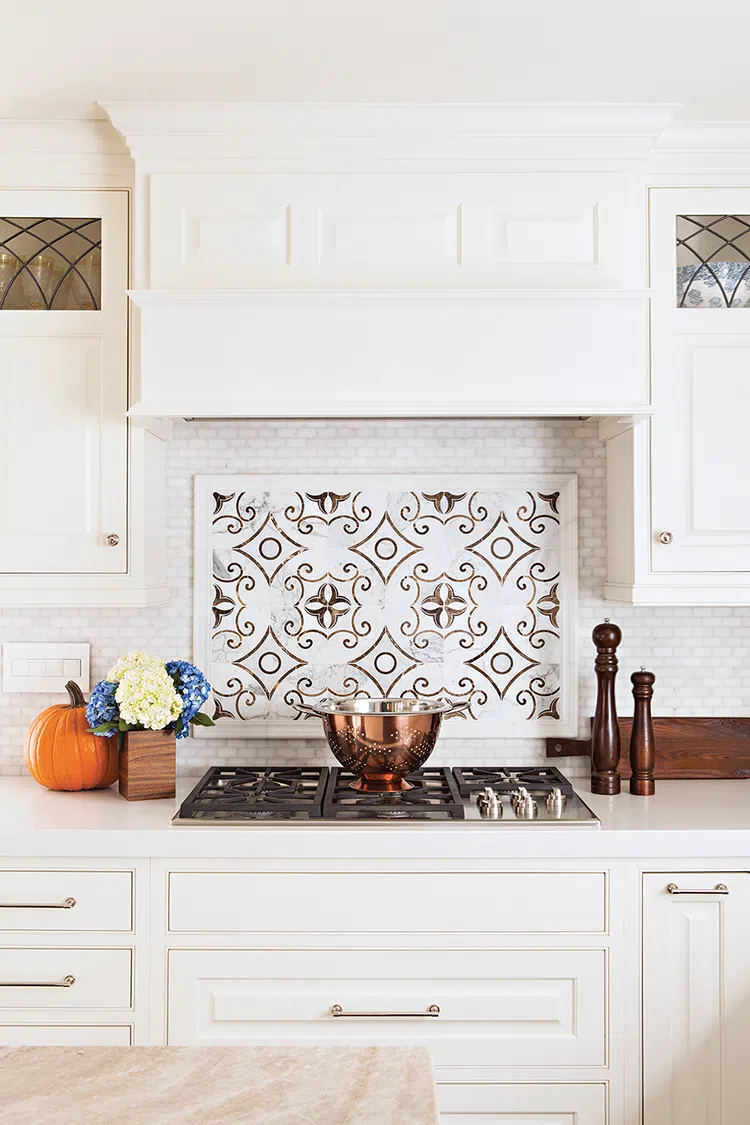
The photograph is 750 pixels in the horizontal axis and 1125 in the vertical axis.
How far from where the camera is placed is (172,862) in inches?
85.7

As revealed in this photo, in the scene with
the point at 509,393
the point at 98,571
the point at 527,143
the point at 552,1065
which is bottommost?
the point at 552,1065

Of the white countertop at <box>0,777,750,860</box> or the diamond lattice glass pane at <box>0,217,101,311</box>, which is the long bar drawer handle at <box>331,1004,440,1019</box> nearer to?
the white countertop at <box>0,777,750,860</box>

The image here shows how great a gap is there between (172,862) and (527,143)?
6.24ft

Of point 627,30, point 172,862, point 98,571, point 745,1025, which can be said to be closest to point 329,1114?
point 172,862

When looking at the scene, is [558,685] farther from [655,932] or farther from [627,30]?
[627,30]

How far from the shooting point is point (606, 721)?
2557 millimetres

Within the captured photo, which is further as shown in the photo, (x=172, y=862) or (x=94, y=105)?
(x=94, y=105)

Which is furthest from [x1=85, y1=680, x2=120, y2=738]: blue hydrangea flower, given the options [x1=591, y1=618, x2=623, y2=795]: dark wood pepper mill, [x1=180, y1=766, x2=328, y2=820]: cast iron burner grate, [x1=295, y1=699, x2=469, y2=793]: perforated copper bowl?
[x1=591, y1=618, x2=623, y2=795]: dark wood pepper mill

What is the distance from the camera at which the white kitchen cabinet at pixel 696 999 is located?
2.16m

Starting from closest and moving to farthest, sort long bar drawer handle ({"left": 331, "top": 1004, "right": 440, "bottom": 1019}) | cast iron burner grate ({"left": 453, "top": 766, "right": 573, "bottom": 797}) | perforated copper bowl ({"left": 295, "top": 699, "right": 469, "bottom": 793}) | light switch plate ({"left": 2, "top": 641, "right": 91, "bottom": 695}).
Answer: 1. long bar drawer handle ({"left": 331, "top": 1004, "right": 440, "bottom": 1019})
2. perforated copper bowl ({"left": 295, "top": 699, "right": 469, "bottom": 793})
3. cast iron burner grate ({"left": 453, "top": 766, "right": 573, "bottom": 797})
4. light switch plate ({"left": 2, "top": 641, "right": 91, "bottom": 695})

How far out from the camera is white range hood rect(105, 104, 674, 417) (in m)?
2.33

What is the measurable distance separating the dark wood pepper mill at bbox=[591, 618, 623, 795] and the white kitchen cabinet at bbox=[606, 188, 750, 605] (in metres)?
0.16

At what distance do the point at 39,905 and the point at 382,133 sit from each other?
1983 mm

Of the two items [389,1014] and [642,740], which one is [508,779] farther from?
[389,1014]
